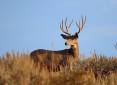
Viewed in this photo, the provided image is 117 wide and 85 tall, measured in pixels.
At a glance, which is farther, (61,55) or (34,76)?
(61,55)

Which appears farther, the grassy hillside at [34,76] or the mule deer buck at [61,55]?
the mule deer buck at [61,55]

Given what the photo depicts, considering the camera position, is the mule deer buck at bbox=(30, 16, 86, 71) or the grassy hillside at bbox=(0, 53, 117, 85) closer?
the grassy hillside at bbox=(0, 53, 117, 85)

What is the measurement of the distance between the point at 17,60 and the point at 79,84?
1.89 metres

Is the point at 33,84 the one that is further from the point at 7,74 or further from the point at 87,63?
the point at 87,63

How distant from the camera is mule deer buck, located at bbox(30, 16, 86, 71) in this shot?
1669 centimetres

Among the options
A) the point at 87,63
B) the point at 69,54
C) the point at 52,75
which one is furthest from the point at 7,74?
the point at 69,54

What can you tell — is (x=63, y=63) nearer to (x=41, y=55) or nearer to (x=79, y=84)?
(x=41, y=55)

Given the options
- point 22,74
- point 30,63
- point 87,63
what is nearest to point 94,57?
point 87,63

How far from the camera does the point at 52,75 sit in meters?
11.7

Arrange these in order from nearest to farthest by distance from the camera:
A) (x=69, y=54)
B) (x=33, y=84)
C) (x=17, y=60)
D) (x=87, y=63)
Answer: (x=33, y=84)
(x=17, y=60)
(x=87, y=63)
(x=69, y=54)

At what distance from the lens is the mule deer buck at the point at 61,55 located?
54.7 ft

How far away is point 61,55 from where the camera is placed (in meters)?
18.4

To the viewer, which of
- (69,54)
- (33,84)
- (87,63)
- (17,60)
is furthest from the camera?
(69,54)

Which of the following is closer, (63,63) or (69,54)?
(63,63)
